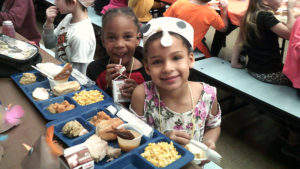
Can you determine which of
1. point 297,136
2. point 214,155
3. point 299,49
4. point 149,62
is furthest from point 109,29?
point 297,136

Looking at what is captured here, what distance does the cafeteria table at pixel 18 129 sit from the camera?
101cm

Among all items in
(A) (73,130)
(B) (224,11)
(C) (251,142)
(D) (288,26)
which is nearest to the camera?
(A) (73,130)

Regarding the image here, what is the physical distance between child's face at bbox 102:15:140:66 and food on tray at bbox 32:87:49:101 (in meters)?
0.42

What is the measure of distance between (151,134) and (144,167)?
18 cm

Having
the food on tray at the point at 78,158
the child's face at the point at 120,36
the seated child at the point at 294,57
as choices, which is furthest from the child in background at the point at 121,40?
the seated child at the point at 294,57

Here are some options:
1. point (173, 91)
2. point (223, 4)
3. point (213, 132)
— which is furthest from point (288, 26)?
point (173, 91)

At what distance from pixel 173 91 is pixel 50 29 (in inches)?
55.8

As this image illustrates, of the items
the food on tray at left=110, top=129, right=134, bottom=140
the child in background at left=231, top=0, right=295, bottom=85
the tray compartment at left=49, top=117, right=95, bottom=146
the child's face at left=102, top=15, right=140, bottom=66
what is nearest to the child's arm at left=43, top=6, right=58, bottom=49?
the child's face at left=102, top=15, right=140, bottom=66

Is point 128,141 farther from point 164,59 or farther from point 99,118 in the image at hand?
point 164,59

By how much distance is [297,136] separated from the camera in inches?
93.7

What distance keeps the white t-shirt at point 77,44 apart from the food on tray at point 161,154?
1.27 meters

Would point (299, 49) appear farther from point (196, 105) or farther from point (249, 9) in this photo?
point (196, 105)

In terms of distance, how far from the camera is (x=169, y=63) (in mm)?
1200

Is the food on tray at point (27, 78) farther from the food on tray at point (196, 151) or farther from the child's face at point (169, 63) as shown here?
the food on tray at point (196, 151)
